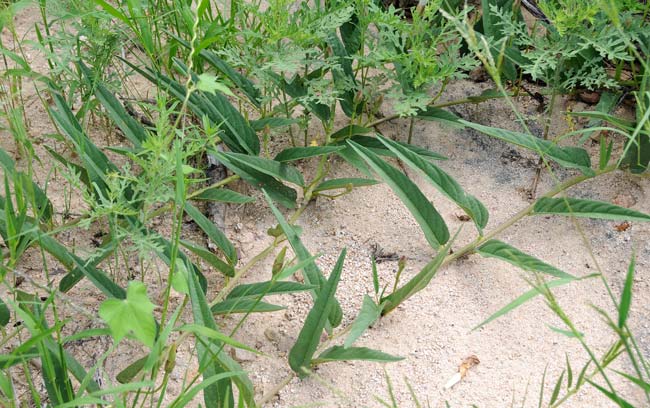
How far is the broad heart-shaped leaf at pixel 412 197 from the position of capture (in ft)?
6.07

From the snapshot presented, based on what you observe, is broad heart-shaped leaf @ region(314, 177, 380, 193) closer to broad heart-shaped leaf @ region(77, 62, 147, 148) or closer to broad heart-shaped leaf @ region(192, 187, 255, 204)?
broad heart-shaped leaf @ region(192, 187, 255, 204)

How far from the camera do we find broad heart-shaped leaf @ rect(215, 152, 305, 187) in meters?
1.96

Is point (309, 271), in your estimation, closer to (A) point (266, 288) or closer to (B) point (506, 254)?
(A) point (266, 288)

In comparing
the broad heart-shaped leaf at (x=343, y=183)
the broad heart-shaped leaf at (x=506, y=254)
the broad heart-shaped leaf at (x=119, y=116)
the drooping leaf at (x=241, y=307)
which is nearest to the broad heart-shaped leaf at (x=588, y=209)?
the broad heart-shaped leaf at (x=506, y=254)

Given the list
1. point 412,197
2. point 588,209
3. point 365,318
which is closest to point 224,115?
point 412,197

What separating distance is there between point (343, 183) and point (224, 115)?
0.36m

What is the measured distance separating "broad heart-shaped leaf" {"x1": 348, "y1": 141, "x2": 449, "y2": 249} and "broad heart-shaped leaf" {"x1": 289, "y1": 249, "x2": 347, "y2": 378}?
31 cm

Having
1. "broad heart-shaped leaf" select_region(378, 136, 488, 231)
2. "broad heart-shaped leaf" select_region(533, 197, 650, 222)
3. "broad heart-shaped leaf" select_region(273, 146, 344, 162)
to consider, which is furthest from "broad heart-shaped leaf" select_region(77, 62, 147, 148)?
"broad heart-shaped leaf" select_region(533, 197, 650, 222)

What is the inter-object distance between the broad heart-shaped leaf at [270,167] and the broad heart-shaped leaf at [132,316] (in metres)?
0.79

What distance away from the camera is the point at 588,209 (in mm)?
1896

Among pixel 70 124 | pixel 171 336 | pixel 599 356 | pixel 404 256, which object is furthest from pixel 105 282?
pixel 599 356

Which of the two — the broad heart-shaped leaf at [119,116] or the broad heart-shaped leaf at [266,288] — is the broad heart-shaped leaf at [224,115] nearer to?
the broad heart-shaped leaf at [119,116]

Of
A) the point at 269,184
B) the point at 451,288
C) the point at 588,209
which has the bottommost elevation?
the point at 451,288

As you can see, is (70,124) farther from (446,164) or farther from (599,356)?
(599,356)
